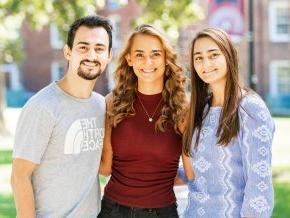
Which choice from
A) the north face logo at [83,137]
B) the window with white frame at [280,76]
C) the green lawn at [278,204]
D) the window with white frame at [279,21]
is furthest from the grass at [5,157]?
the window with white frame at [279,21]

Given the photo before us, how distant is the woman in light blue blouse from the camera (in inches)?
133

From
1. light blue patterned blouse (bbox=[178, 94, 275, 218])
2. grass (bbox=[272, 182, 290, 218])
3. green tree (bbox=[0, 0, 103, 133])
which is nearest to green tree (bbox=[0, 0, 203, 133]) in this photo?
green tree (bbox=[0, 0, 103, 133])

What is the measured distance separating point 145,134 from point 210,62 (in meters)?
0.69

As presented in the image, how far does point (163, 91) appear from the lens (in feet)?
13.7

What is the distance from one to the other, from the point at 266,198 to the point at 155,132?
3.02 ft

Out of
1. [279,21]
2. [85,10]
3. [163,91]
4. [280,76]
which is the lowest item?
[280,76]

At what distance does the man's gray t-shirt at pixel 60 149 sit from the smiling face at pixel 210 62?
71 centimetres

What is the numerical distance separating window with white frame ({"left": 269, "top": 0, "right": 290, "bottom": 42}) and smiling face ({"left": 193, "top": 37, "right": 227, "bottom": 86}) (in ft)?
92.6

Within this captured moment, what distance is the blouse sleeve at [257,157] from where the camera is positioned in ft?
11.1

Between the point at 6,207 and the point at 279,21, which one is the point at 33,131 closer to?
the point at 6,207

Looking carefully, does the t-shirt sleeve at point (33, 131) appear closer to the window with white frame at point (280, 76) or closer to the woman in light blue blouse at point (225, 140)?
the woman in light blue blouse at point (225, 140)

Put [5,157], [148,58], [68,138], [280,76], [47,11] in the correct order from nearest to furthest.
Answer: [68,138] < [148,58] < [5,157] < [47,11] < [280,76]

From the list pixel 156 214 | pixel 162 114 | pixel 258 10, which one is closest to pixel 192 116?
pixel 162 114

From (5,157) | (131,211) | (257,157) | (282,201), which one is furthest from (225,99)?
(5,157)
